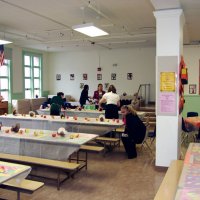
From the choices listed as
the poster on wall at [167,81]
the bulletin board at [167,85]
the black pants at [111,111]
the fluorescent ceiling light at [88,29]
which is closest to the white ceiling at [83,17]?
the fluorescent ceiling light at [88,29]

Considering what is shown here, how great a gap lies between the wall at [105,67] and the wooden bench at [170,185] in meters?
9.33

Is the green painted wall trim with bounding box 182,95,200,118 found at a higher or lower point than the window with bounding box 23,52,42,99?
lower

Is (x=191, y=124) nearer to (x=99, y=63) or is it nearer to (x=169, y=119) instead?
(x=169, y=119)

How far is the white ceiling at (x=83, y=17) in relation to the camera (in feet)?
17.6

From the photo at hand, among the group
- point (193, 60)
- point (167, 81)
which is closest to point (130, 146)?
point (167, 81)

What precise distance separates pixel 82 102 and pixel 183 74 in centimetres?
482

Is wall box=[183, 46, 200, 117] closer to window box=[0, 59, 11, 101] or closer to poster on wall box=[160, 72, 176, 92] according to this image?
poster on wall box=[160, 72, 176, 92]

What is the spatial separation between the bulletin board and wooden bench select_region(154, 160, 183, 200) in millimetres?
1650

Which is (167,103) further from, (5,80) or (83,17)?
(5,80)

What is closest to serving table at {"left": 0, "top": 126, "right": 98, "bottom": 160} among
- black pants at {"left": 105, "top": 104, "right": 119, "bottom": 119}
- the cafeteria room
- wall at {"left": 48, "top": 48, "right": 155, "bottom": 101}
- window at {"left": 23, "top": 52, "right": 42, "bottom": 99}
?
the cafeteria room

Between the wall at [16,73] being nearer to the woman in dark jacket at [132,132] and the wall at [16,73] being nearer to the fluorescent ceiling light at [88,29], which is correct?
the fluorescent ceiling light at [88,29]

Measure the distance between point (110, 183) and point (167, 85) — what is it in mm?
1993

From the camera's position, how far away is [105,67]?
13.2m

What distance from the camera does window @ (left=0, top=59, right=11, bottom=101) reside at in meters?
10.8
